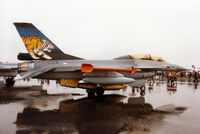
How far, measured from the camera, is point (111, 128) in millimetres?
4742

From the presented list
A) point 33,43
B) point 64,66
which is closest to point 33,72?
point 64,66

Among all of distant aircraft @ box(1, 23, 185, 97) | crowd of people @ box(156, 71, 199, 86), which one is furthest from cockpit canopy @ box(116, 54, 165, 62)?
crowd of people @ box(156, 71, 199, 86)

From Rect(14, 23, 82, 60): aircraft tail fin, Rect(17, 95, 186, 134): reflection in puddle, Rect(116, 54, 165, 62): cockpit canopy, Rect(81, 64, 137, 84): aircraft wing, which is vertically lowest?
Rect(17, 95, 186, 134): reflection in puddle

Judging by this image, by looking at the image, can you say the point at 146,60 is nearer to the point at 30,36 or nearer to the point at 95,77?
the point at 95,77

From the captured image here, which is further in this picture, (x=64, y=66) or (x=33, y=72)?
(x=64, y=66)

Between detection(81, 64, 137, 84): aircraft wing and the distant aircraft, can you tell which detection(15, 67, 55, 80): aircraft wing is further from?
detection(81, 64, 137, 84): aircraft wing

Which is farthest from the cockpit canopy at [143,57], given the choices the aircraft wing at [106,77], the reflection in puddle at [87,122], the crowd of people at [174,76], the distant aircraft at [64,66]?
the crowd of people at [174,76]

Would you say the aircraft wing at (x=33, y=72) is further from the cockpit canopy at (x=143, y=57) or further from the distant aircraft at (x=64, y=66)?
the cockpit canopy at (x=143, y=57)

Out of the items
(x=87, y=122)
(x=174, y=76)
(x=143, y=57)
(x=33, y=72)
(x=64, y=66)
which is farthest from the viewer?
(x=174, y=76)

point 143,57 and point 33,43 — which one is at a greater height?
point 33,43

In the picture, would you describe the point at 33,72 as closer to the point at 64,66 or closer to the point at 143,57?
the point at 64,66

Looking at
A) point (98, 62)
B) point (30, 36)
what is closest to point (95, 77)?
point (98, 62)

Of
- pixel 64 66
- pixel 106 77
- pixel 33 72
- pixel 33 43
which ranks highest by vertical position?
pixel 33 43

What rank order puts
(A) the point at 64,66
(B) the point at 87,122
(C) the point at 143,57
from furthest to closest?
(C) the point at 143,57
(A) the point at 64,66
(B) the point at 87,122
